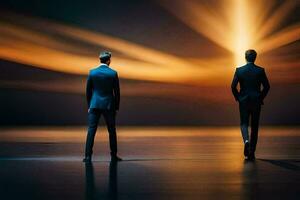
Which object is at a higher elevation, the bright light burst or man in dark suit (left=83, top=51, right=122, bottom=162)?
the bright light burst

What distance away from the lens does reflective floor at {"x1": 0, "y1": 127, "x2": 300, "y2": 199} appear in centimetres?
338

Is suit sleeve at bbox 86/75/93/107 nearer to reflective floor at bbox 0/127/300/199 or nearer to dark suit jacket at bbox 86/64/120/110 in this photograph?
dark suit jacket at bbox 86/64/120/110

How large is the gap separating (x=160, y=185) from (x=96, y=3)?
23.5ft

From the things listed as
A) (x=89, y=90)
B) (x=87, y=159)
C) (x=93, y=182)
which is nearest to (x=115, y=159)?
(x=87, y=159)

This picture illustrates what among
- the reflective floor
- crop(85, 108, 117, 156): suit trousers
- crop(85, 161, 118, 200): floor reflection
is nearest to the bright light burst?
the reflective floor

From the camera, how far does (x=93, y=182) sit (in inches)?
149

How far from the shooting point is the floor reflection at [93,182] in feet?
10.8

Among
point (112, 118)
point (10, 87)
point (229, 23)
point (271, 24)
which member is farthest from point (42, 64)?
Answer: point (112, 118)

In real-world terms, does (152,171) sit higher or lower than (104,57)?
lower

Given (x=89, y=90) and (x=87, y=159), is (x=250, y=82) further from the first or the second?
(x=87, y=159)

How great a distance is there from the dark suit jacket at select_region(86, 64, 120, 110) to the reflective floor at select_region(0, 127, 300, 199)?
502mm

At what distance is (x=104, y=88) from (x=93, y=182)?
141 cm

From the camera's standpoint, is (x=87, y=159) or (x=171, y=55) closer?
(x=87, y=159)

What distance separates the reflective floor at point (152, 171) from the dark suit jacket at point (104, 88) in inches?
19.7
